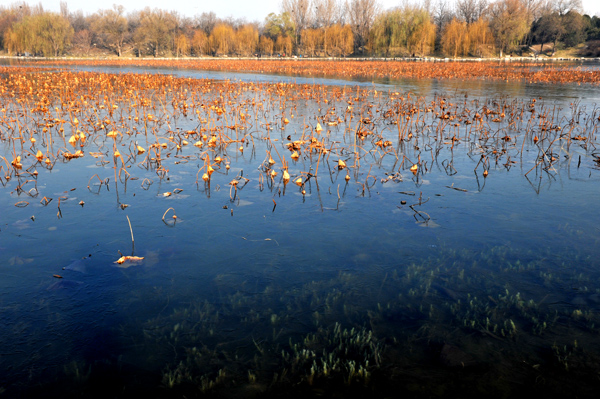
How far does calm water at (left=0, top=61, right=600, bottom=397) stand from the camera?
284 centimetres

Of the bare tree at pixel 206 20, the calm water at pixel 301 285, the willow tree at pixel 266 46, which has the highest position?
the bare tree at pixel 206 20

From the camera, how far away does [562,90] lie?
68.9 feet

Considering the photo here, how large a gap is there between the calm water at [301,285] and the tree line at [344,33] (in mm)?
60482

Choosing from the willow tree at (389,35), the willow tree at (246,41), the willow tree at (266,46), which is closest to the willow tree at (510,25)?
the willow tree at (389,35)

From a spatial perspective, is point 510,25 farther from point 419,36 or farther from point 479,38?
point 419,36

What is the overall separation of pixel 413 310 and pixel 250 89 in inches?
745

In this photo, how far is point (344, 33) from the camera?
72812mm

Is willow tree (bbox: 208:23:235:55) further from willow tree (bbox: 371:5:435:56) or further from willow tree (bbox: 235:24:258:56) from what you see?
willow tree (bbox: 371:5:435:56)

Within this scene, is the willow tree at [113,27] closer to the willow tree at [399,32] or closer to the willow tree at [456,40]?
the willow tree at [399,32]

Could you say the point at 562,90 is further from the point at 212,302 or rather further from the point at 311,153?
the point at 212,302

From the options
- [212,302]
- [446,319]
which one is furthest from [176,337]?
[446,319]

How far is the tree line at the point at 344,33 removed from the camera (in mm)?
65062

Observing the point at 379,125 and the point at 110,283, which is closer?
the point at 110,283

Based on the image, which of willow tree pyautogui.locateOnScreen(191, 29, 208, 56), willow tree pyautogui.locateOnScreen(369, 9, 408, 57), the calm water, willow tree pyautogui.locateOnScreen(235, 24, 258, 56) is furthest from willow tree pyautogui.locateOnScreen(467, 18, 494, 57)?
the calm water
